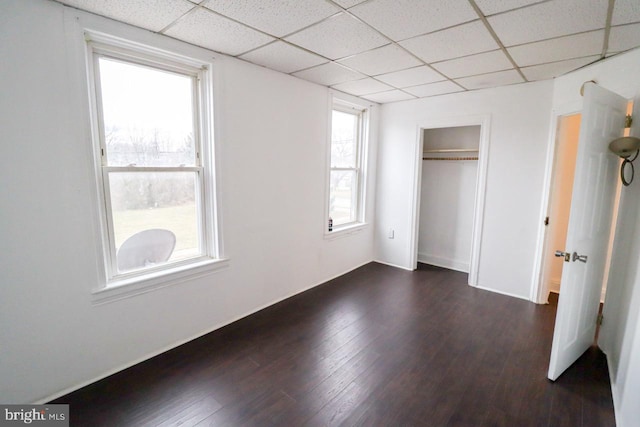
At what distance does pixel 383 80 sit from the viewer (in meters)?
3.26

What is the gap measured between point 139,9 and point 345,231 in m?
3.15

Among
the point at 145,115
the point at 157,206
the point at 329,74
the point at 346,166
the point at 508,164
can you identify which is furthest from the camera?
the point at 346,166

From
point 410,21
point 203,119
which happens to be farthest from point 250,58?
point 410,21

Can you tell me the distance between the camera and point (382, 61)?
105 inches

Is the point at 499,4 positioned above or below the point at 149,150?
above

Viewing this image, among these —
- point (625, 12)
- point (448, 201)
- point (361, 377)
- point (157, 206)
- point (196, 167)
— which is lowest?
point (361, 377)

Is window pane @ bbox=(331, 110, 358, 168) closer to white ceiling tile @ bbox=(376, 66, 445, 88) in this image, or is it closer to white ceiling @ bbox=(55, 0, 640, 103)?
white ceiling tile @ bbox=(376, 66, 445, 88)

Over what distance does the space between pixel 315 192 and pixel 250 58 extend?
63.3 inches

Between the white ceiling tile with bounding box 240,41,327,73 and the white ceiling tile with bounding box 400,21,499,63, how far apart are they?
0.82 m

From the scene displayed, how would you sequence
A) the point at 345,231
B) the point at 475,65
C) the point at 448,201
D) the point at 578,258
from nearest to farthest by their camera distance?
1. the point at 578,258
2. the point at 475,65
3. the point at 345,231
4. the point at 448,201

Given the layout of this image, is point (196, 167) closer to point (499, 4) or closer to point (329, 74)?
point (329, 74)

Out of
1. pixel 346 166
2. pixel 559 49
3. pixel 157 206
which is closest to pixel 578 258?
pixel 559 49

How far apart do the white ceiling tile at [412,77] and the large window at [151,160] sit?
185cm

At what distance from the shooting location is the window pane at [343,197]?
416 centimetres
